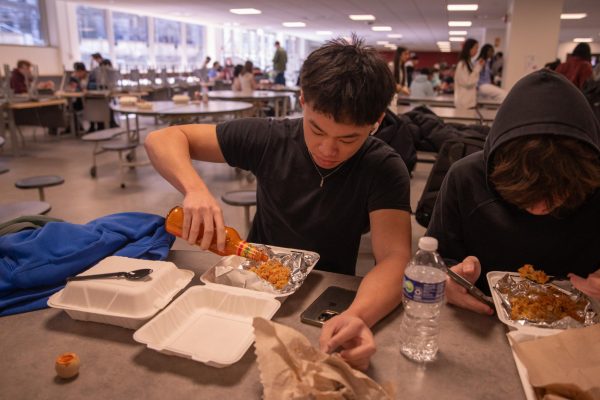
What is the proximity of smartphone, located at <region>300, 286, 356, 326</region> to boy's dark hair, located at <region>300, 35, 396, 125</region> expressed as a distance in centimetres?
42

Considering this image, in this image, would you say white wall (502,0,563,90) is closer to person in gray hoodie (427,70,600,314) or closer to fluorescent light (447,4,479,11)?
fluorescent light (447,4,479,11)

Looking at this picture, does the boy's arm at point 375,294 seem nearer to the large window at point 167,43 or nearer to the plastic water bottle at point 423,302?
the plastic water bottle at point 423,302

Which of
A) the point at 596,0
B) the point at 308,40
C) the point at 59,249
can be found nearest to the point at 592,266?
the point at 59,249

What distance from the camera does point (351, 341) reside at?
829 millimetres

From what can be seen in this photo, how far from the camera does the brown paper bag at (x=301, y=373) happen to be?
681 millimetres

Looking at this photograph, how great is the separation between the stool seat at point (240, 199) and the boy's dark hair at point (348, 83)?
1.64 metres

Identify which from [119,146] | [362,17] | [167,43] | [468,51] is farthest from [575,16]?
[119,146]

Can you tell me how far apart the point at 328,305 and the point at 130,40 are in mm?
13607

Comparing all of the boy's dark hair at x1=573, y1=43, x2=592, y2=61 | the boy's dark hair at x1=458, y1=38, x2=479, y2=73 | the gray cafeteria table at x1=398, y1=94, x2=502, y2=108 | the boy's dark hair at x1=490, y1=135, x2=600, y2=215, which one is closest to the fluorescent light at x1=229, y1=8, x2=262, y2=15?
the gray cafeteria table at x1=398, y1=94, x2=502, y2=108

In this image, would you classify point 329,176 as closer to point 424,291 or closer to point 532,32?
point 424,291

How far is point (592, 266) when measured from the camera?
1.20 meters

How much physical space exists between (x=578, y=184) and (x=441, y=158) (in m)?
1.18

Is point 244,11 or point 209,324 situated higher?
point 244,11

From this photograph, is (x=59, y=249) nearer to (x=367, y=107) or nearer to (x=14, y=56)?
(x=367, y=107)
